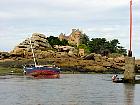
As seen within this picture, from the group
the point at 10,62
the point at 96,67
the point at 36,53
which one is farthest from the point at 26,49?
the point at 96,67

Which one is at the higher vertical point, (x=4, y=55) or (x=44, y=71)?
(x=4, y=55)

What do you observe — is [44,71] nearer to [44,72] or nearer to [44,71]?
[44,71]

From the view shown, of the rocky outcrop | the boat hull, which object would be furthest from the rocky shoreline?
the boat hull

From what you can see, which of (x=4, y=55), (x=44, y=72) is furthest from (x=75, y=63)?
(x=44, y=72)

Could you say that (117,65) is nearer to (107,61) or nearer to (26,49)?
(107,61)

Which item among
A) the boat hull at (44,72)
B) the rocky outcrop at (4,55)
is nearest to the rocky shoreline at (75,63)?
the rocky outcrop at (4,55)

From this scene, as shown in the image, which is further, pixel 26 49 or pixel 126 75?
pixel 26 49

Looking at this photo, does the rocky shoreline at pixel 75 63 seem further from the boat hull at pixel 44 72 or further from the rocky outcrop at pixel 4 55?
the boat hull at pixel 44 72

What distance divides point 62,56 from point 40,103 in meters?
126

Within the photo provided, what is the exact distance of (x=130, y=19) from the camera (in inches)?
3044

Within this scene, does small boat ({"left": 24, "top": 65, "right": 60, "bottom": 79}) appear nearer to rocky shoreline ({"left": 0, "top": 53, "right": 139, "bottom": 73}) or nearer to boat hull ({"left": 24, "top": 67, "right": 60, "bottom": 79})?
boat hull ({"left": 24, "top": 67, "right": 60, "bottom": 79})

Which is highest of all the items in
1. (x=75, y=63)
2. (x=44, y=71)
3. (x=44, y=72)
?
(x=75, y=63)

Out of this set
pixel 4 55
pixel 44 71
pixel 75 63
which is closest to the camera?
pixel 44 71

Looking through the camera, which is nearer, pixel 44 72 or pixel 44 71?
pixel 44 71
